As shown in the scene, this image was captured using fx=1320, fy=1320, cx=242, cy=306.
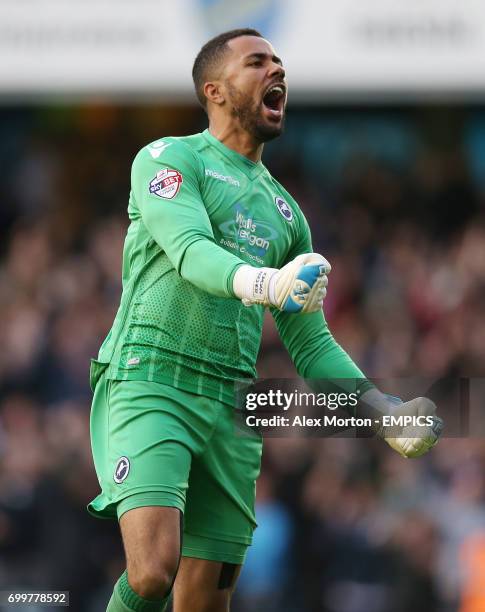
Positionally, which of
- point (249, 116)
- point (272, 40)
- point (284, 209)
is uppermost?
point (272, 40)

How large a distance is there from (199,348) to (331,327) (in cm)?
569

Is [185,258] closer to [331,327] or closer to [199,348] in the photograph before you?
[199,348]

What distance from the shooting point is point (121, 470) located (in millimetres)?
4836

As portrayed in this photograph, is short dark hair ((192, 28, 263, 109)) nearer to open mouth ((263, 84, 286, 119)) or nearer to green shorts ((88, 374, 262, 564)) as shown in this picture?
open mouth ((263, 84, 286, 119))

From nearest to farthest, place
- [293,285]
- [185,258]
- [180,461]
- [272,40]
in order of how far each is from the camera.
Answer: [293,285]
[185,258]
[180,461]
[272,40]

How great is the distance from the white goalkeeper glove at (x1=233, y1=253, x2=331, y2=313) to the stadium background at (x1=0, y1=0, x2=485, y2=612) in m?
4.71

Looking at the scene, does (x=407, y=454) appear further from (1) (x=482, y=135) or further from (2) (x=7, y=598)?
(1) (x=482, y=135)

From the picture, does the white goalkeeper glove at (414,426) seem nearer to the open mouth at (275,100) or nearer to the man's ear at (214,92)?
the open mouth at (275,100)

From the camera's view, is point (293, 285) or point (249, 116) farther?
point (249, 116)

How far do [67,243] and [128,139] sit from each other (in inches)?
62.0

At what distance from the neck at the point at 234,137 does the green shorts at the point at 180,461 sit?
42.0 inches

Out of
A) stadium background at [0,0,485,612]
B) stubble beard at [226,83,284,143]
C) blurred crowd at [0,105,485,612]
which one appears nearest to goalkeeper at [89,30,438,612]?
stubble beard at [226,83,284,143]

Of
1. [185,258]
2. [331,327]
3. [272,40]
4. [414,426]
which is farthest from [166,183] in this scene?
[331,327]

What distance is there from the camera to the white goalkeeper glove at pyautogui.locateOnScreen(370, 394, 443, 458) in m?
5.01
